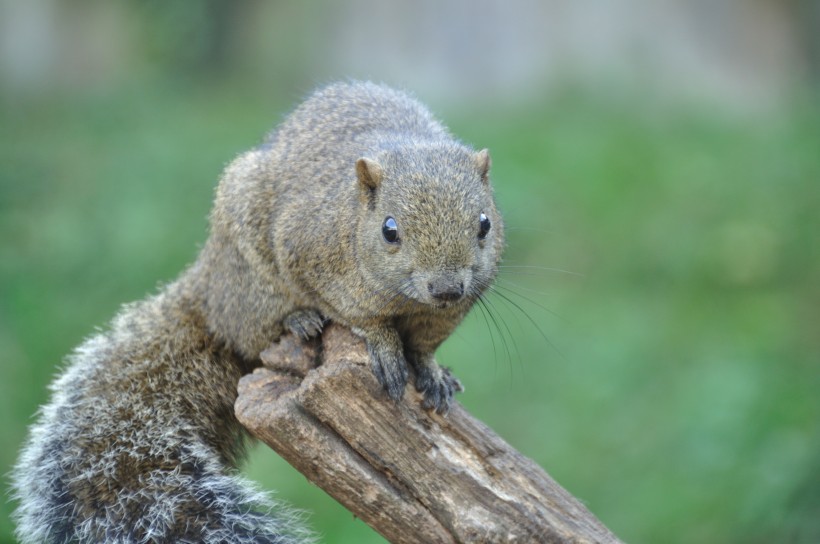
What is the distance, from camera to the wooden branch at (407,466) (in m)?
3.32

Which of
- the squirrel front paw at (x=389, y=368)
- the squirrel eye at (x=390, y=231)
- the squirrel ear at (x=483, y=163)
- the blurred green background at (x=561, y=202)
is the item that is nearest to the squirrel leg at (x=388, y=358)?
the squirrel front paw at (x=389, y=368)

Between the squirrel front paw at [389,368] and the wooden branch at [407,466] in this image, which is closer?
the wooden branch at [407,466]

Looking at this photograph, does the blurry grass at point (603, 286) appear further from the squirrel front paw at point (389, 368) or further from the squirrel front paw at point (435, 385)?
the squirrel front paw at point (389, 368)

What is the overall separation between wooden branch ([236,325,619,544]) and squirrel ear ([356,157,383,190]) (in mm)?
→ 676

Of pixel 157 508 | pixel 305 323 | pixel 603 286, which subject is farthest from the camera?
pixel 603 286

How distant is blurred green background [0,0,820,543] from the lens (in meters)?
5.95

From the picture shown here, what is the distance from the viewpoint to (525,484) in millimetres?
3396

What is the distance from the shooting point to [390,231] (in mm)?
3674

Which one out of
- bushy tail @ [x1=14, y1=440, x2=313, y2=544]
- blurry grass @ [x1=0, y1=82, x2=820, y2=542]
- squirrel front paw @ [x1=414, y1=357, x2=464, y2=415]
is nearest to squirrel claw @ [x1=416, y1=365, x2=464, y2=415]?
squirrel front paw @ [x1=414, y1=357, x2=464, y2=415]

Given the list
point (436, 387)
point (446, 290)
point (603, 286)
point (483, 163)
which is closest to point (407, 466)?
point (436, 387)

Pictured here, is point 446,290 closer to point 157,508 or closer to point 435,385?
point 435,385

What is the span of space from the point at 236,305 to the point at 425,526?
4.31ft

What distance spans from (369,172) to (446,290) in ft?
2.04

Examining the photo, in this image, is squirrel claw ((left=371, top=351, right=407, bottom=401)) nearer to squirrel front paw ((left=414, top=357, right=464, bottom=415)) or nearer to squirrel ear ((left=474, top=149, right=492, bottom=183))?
squirrel front paw ((left=414, top=357, right=464, bottom=415))
